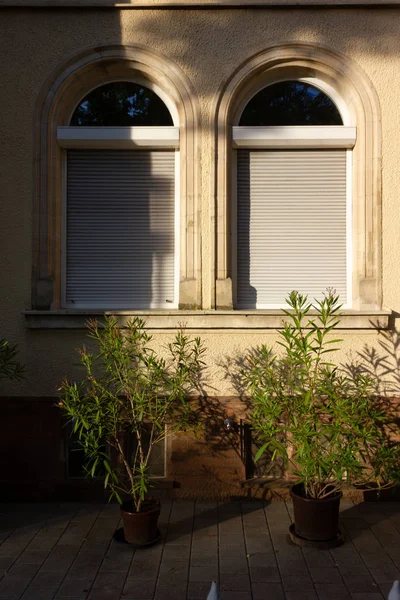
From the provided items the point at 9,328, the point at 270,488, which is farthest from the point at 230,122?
the point at 270,488

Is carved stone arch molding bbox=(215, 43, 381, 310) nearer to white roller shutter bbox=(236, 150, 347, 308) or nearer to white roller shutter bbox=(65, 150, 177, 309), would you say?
white roller shutter bbox=(236, 150, 347, 308)

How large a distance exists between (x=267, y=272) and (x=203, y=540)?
3.05 meters

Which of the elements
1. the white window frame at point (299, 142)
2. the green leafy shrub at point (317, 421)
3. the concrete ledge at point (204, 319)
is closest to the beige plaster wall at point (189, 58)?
the concrete ledge at point (204, 319)

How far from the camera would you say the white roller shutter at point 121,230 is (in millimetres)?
6547

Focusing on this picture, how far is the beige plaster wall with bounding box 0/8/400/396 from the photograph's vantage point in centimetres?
626

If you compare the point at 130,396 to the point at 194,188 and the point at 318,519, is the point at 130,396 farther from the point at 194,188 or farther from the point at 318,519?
the point at 194,188

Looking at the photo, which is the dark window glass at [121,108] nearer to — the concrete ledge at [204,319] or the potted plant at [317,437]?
the concrete ledge at [204,319]

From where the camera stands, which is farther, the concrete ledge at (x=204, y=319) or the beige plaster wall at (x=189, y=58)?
the beige plaster wall at (x=189, y=58)

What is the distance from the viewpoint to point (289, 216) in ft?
21.5

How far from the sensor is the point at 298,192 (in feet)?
21.5

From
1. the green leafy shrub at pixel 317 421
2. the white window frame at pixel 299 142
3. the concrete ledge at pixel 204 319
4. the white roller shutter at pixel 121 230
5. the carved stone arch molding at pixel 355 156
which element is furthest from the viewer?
the white roller shutter at pixel 121 230

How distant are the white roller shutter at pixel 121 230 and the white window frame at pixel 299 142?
76 cm

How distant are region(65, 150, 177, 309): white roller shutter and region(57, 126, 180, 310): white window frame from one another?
0.15 feet

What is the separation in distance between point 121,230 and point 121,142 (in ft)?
3.42
